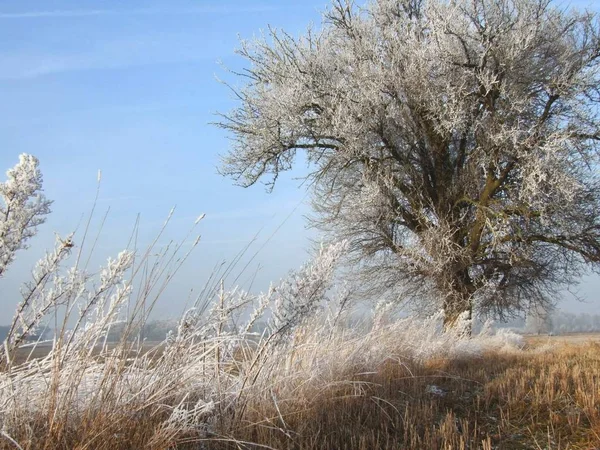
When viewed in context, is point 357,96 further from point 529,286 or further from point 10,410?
point 10,410

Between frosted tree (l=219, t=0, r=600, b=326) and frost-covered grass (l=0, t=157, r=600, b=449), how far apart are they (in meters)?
7.83

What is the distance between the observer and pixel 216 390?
3064 mm

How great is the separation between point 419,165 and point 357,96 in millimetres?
3202

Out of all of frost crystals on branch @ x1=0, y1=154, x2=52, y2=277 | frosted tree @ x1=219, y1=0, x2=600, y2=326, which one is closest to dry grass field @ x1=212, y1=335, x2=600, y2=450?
frost crystals on branch @ x1=0, y1=154, x2=52, y2=277

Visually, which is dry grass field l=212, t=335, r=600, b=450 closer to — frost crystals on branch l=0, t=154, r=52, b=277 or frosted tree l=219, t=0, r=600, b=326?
frost crystals on branch l=0, t=154, r=52, b=277

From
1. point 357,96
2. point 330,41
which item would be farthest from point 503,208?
point 330,41

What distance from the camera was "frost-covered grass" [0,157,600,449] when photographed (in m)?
2.43

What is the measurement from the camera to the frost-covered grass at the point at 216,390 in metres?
2.43

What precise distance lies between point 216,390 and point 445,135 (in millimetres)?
11647

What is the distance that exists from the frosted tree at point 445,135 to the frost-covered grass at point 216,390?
7829 millimetres

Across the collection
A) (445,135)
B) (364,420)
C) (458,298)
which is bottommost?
(364,420)

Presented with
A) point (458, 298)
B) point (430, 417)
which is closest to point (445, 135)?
point (458, 298)

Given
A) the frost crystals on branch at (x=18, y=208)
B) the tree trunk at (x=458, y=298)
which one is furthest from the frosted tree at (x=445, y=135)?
the frost crystals on branch at (x=18, y=208)

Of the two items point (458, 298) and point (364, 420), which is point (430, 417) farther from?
point (458, 298)
